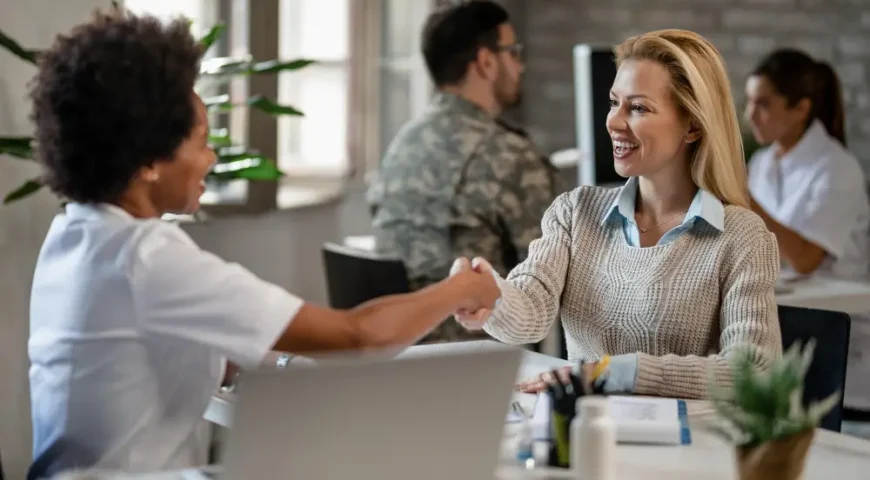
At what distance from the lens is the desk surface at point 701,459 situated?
162cm

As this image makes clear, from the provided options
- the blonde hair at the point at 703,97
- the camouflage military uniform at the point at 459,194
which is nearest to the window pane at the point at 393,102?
the camouflage military uniform at the point at 459,194

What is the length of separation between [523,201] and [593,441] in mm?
2186

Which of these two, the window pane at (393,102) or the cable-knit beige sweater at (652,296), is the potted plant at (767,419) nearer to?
the cable-knit beige sweater at (652,296)

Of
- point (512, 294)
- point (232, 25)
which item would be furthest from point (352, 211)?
point (512, 294)

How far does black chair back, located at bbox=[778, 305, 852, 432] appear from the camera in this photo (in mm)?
2150

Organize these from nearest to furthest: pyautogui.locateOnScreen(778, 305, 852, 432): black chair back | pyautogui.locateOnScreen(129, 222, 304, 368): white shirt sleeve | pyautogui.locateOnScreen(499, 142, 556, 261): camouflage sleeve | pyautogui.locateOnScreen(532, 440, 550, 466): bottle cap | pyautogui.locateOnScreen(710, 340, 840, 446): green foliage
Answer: pyautogui.locateOnScreen(710, 340, 840, 446): green foliage → pyautogui.locateOnScreen(129, 222, 304, 368): white shirt sleeve → pyautogui.locateOnScreen(532, 440, 550, 466): bottle cap → pyautogui.locateOnScreen(778, 305, 852, 432): black chair back → pyautogui.locateOnScreen(499, 142, 556, 261): camouflage sleeve

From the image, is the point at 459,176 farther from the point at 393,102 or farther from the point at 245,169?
the point at 393,102

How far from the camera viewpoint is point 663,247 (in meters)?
2.24

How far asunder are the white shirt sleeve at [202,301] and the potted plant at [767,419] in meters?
0.57

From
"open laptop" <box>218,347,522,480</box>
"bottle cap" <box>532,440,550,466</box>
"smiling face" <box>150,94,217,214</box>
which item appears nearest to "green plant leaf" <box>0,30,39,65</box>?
"smiling face" <box>150,94,217,214</box>

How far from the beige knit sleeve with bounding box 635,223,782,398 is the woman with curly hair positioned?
1.80 ft

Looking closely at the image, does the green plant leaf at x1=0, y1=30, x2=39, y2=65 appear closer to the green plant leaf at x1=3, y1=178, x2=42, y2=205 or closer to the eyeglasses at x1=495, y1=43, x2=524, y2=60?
the green plant leaf at x1=3, y1=178, x2=42, y2=205

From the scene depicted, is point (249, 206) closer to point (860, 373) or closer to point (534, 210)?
point (534, 210)

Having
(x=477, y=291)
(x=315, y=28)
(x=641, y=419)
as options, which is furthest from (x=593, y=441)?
(x=315, y=28)
